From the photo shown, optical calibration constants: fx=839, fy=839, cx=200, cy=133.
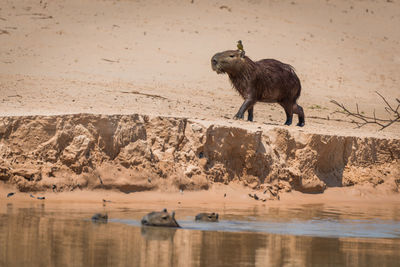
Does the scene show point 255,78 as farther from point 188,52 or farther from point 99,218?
point 188,52

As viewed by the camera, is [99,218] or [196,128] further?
[196,128]

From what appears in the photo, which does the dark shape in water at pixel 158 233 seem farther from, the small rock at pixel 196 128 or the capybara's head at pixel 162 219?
the small rock at pixel 196 128

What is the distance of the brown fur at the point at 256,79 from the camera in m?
15.8

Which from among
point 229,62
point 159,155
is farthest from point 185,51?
point 159,155

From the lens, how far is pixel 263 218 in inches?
423

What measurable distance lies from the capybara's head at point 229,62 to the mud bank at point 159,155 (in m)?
2.20

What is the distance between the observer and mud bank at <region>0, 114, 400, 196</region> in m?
11.7

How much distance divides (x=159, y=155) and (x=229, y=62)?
12.5ft

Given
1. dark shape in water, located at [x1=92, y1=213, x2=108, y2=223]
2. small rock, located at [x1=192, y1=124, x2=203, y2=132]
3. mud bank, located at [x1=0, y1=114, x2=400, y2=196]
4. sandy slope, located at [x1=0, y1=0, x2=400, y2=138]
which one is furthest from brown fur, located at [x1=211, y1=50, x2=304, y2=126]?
dark shape in water, located at [x1=92, y1=213, x2=108, y2=223]

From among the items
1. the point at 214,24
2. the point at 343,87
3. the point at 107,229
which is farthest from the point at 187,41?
the point at 107,229

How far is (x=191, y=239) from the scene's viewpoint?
338 inches

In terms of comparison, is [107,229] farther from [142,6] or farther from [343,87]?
[142,6]

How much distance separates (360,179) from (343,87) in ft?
34.5

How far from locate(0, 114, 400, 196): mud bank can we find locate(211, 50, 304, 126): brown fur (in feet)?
6.69
